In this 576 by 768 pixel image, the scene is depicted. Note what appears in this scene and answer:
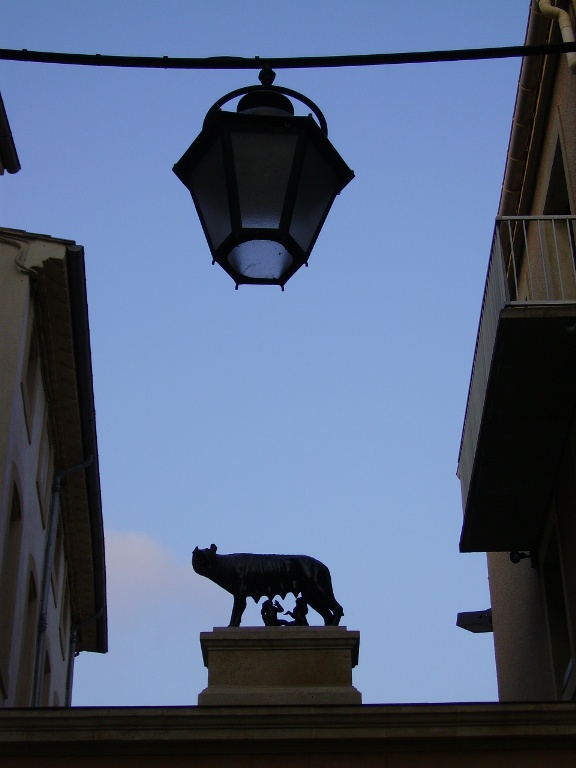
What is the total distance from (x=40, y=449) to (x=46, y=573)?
198 cm

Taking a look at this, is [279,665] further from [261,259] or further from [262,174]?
[262,174]

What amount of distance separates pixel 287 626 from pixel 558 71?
25.3ft

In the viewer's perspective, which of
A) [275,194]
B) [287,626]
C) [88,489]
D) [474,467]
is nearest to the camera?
[275,194]

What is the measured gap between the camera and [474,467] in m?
→ 14.9

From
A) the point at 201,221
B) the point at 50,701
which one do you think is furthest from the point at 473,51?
the point at 50,701

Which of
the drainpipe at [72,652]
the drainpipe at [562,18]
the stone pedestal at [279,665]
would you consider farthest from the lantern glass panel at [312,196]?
the drainpipe at [72,652]

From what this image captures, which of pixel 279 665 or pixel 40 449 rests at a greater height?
pixel 40 449

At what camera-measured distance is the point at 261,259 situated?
5.96 metres

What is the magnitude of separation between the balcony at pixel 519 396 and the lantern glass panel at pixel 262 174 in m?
6.33

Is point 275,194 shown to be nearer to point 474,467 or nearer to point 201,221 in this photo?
point 201,221

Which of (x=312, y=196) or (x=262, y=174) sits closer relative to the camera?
(x=262, y=174)

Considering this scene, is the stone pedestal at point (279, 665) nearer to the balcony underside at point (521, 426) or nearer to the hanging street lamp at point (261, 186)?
the balcony underside at point (521, 426)

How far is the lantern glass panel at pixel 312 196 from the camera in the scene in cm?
596

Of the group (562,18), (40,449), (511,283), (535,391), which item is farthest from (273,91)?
(40,449)
